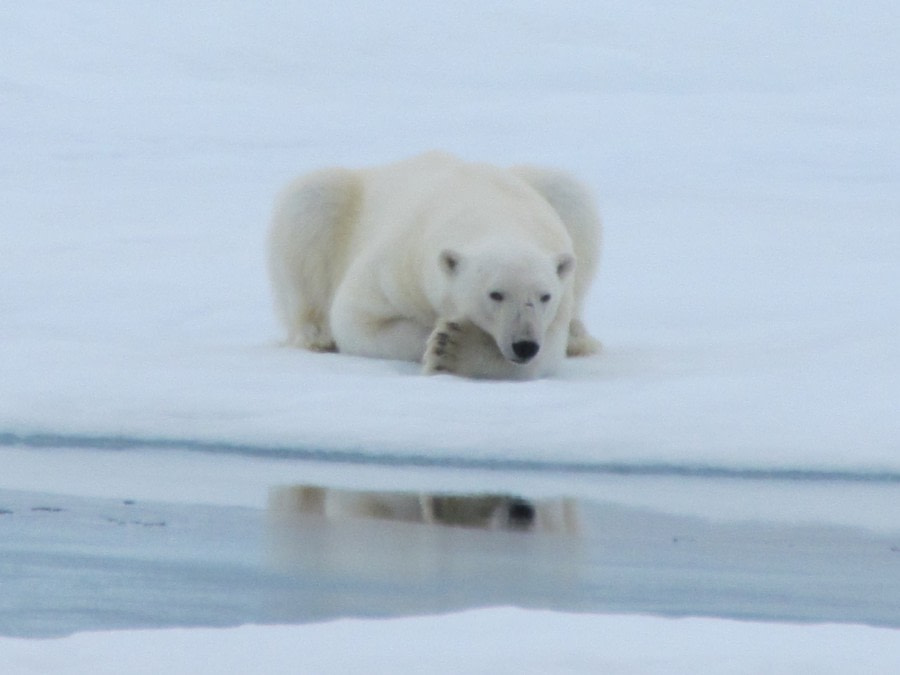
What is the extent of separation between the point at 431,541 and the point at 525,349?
1.79 metres

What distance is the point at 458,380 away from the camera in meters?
5.45

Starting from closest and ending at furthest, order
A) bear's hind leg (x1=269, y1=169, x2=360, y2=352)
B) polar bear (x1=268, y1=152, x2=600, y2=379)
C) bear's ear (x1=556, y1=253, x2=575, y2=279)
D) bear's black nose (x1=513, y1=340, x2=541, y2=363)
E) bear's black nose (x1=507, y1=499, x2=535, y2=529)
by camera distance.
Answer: bear's black nose (x1=507, y1=499, x2=535, y2=529) < bear's black nose (x1=513, y1=340, x2=541, y2=363) < polar bear (x1=268, y1=152, x2=600, y2=379) < bear's ear (x1=556, y1=253, x2=575, y2=279) < bear's hind leg (x1=269, y1=169, x2=360, y2=352)

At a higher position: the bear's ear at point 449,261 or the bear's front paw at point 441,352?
the bear's ear at point 449,261

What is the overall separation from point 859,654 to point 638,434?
203 centimetres

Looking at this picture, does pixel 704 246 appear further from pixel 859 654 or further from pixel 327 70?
pixel 327 70

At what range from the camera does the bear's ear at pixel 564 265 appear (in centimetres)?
574

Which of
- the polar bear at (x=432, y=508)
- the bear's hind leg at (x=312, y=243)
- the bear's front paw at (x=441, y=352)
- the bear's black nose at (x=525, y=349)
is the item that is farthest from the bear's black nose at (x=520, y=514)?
the bear's hind leg at (x=312, y=243)

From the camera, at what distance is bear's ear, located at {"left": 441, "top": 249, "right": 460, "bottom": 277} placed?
566 cm

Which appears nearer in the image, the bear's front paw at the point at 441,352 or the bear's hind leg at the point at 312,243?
the bear's front paw at the point at 441,352

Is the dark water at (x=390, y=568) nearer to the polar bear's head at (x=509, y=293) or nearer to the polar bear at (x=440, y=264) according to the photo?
the polar bear's head at (x=509, y=293)

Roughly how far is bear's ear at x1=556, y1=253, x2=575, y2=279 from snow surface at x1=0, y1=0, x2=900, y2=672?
14.9 inches

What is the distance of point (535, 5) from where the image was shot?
2756 cm

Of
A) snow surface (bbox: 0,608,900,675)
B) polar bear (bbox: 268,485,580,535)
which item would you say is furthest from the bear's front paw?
snow surface (bbox: 0,608,900,675)

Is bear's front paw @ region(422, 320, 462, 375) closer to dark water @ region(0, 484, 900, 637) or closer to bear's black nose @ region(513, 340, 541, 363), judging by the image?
bear's black nose @ region(513, 340, 541, 363)
